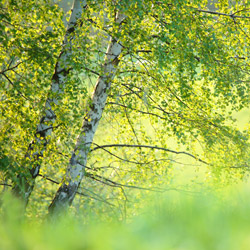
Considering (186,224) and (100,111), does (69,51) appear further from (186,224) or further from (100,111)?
(186,224)

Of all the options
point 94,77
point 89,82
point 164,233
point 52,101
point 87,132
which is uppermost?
point 94,77

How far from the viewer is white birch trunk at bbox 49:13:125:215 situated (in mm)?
8031

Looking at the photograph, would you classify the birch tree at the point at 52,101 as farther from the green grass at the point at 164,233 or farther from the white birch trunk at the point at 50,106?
the green grass at the point at 164,233

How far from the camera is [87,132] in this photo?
838 centimetres

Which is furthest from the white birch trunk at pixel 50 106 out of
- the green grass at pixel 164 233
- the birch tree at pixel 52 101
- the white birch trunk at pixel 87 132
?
the green grass at pixel 164 233

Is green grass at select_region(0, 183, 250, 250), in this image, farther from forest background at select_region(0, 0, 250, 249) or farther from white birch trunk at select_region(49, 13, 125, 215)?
white birch trunk at select_region(49, 13, 125, 215)

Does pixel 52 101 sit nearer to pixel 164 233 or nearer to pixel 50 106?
pixel 50 106

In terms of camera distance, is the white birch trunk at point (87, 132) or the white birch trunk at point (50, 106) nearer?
the white birch trunk at point (50, 106)

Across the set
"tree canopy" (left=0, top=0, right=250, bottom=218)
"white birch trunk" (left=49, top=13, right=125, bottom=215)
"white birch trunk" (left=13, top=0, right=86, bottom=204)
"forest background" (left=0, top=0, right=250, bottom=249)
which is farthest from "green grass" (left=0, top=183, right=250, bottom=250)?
"white birch trunk" (left=49, top=13, right=125, bottom=215)

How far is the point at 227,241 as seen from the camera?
131cm

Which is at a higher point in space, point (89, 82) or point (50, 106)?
point (89, 82)

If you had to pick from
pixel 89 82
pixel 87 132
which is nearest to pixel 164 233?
pixel 89 82

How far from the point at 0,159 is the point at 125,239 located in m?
4.47

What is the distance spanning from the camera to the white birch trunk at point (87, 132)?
316 inches
